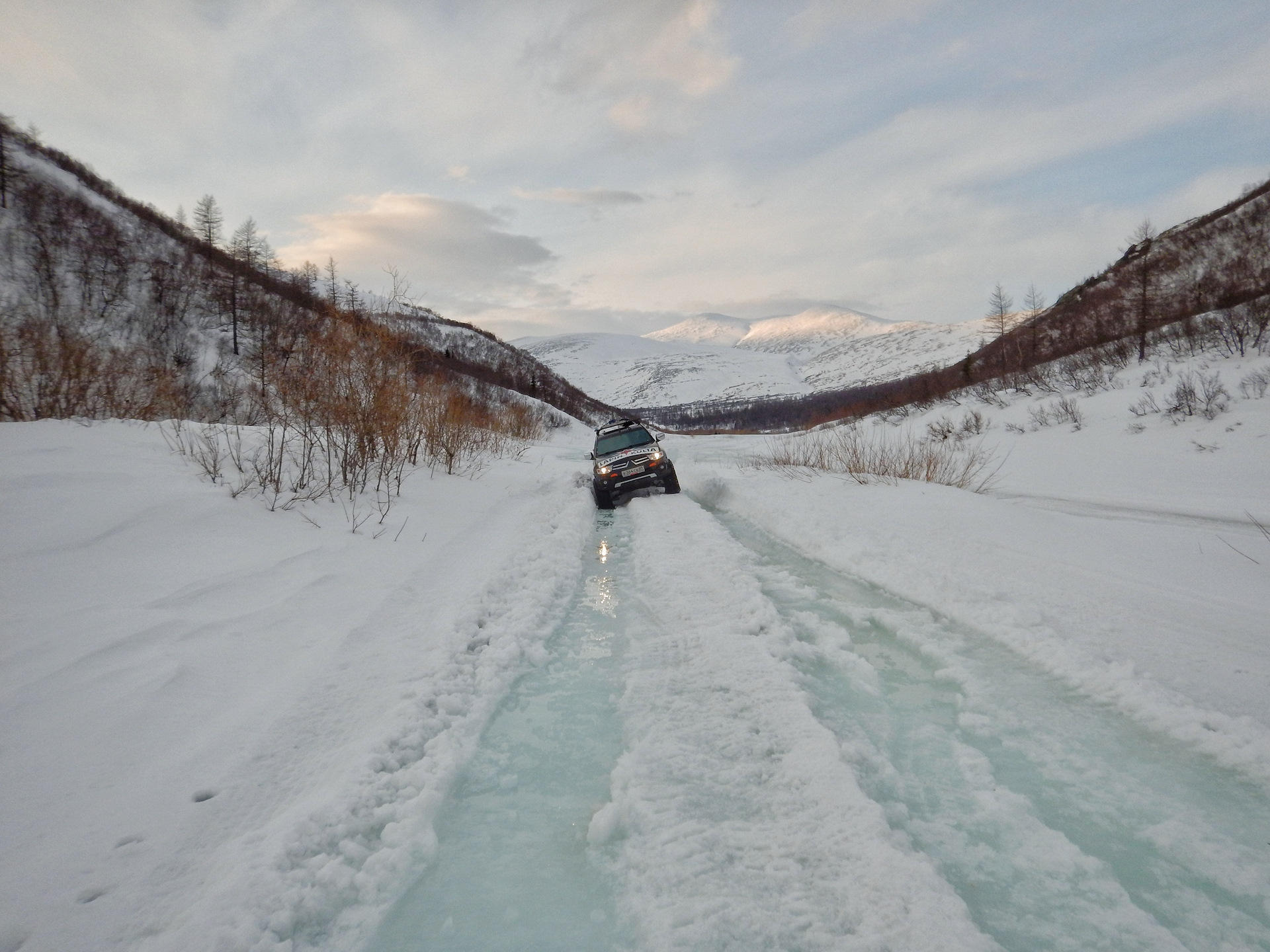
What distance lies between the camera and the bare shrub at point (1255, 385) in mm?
11516

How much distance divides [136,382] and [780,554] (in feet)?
35.0

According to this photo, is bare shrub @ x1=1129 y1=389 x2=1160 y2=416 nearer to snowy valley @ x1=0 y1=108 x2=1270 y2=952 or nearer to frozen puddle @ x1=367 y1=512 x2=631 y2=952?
snowy valley @ x1=0 y1=108 x2=1270 y2=952

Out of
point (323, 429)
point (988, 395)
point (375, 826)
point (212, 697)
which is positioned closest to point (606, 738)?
point (375, 826)

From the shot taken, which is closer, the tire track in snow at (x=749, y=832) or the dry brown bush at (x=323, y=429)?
the tire track in snow at (x=749, y=832)

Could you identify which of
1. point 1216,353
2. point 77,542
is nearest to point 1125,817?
point 77,542

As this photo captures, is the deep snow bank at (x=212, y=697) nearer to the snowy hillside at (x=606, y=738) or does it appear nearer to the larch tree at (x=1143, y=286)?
the snowy hillside at (x=606, y=738)

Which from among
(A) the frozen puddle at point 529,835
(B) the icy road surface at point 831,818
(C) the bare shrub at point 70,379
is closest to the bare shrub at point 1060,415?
(B) the icy road surface at point 831,818

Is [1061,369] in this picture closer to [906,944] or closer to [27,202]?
[906,944]

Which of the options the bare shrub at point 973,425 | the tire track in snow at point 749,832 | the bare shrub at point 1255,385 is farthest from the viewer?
the bare shrub at point 973,425

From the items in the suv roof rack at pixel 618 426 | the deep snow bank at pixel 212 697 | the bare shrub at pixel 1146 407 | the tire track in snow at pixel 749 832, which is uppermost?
the suv roof rack at pixel 618 426

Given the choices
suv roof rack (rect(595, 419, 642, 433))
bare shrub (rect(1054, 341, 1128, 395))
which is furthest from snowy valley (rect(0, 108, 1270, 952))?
bare shrub (rect(1054, 341, 1128, 395))

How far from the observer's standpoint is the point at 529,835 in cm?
246

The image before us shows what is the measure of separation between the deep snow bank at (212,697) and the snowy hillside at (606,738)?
20 mm

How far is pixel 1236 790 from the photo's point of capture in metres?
2.52
